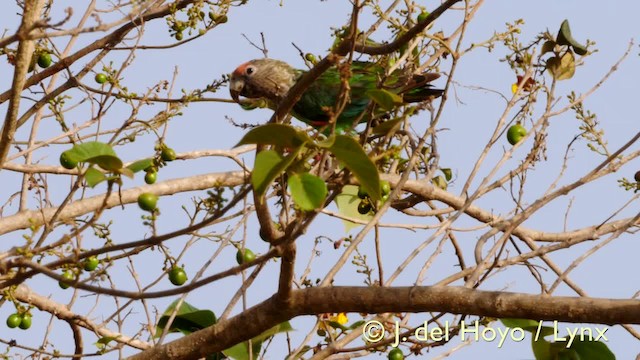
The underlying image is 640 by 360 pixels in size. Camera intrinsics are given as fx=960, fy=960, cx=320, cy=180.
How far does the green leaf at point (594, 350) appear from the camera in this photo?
10.5 feet

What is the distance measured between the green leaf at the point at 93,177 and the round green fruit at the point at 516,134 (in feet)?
6.57

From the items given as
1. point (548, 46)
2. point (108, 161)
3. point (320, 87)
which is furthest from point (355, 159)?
point (320, 87)

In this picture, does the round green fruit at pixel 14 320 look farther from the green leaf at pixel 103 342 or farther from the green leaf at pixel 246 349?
the green leaf at pixel 246 349

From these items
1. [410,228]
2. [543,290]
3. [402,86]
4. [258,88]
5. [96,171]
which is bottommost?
[543,290]

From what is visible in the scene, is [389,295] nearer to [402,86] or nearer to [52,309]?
[402,86]

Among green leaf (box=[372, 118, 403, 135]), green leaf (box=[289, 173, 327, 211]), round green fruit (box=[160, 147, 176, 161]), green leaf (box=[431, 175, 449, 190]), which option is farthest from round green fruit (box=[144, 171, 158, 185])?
green leaf (box=[289, 173, 327, 211])

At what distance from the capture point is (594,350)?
3.19 metres

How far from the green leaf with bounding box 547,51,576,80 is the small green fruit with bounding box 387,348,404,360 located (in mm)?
1269

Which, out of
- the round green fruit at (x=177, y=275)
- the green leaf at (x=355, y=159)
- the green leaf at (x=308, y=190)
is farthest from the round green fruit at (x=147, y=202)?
the round green fruit at (x=177, y=275)

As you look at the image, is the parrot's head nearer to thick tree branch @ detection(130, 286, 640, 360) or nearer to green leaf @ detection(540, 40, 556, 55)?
green leaf @ detection(540, 40, 556, 55)

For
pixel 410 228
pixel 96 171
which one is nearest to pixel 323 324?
pixel 410 228

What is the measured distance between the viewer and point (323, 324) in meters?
3.96

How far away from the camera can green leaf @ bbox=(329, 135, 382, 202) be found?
2.07 meters

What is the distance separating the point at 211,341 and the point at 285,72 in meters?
2.91
